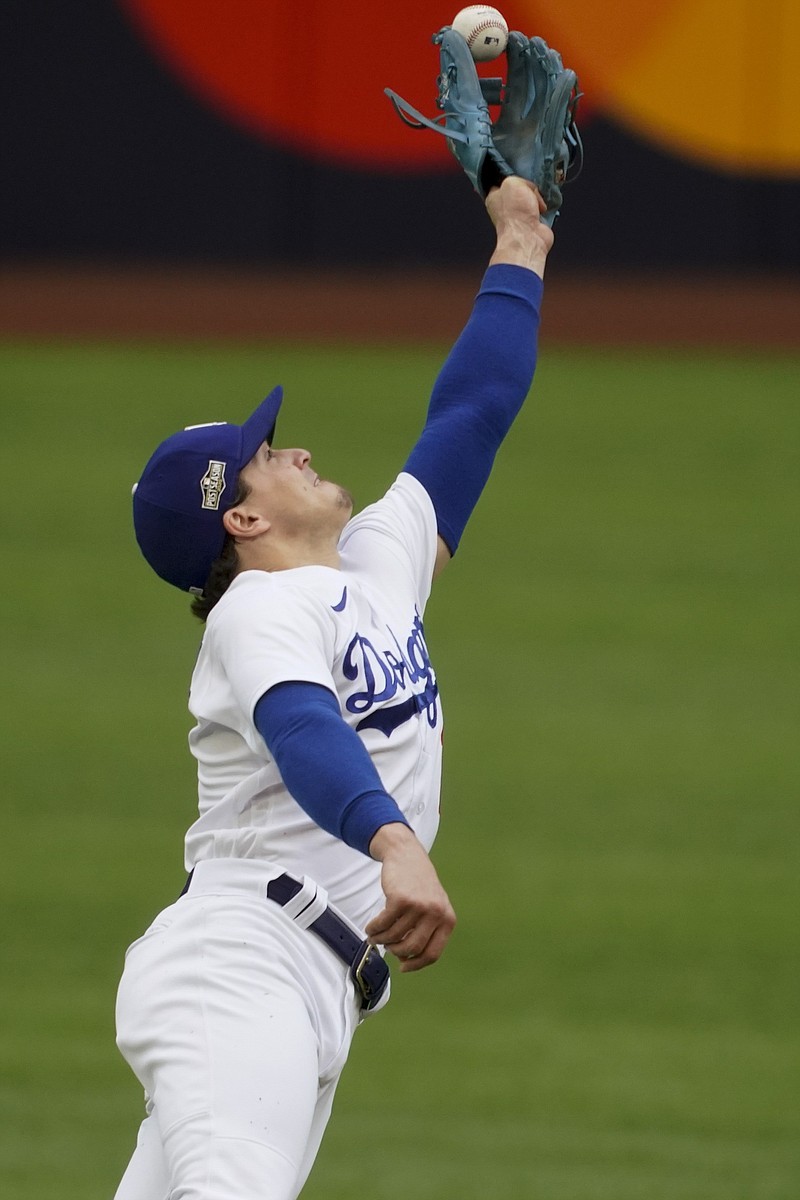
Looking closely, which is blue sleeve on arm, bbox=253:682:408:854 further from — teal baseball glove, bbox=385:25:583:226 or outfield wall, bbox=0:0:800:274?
outfield wall, bbox=0:0:800:274

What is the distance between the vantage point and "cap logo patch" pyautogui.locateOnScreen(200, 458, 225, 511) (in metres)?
3.46

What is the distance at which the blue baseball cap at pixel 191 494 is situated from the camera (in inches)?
136

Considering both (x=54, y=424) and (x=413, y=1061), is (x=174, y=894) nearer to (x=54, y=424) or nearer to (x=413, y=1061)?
(x=413, y=1061)

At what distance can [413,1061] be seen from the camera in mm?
6613

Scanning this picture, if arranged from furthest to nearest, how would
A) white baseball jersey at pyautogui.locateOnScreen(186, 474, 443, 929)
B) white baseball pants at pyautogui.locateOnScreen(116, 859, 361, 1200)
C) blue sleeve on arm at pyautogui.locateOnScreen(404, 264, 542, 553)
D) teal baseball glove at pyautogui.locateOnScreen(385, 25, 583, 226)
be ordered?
teal baseball glove at pyautogui.locateOnScreen(385, 25, 583, 226) < blue sleeve on arm at pyautogui.locateOnScreen(404, 264, 542, 553) < white baseball jersey at pyautogui.locateOnScreen(186, 474, 443, 929) < white baseball pants at pyautogui.locateOnScreen(116, 859, 361, 1200)

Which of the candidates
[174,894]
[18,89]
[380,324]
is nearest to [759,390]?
[380,324]

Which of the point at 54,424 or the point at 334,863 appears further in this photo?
the point at 54,424

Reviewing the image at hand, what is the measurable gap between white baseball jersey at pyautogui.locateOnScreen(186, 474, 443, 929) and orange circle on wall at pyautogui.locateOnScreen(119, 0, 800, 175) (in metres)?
13.0

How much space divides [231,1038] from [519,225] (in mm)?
1862

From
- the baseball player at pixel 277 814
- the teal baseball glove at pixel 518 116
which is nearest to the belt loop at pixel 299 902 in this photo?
the baseball player at pixel 277 814

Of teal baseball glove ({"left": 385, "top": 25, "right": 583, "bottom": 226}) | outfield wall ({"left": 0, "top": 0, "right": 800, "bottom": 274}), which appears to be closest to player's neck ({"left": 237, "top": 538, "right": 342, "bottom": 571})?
teal baseball glove ({"left": 385, "top": 25, "right": 583, "bottom": 226})

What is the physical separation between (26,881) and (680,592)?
5.39 m

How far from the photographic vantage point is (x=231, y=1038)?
3104 mm

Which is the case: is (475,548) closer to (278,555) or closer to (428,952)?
(278,555)
